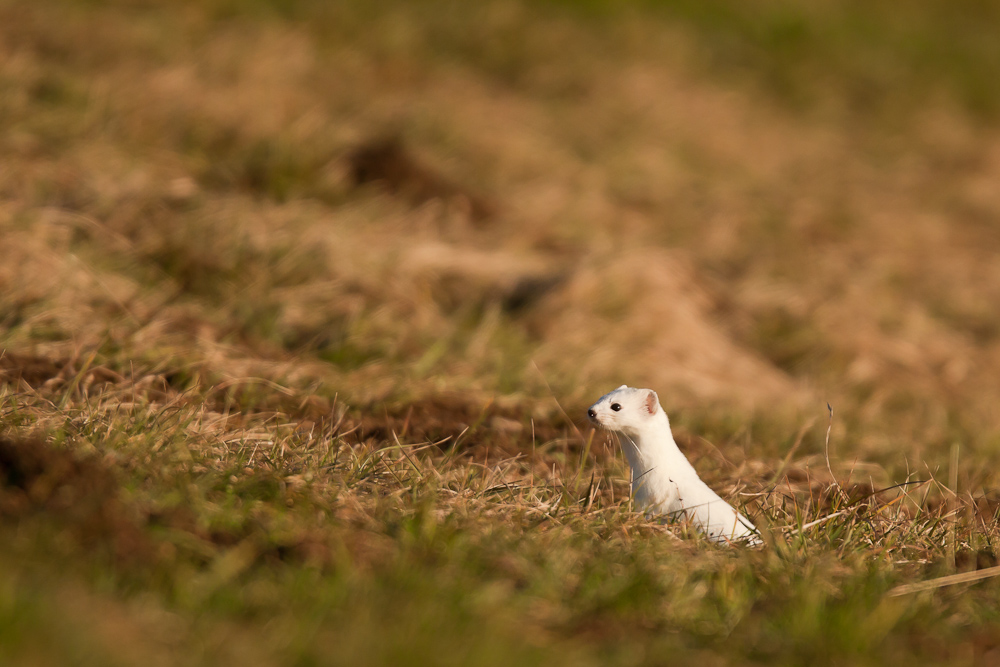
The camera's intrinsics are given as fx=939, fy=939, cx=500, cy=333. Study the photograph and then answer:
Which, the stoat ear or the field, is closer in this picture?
the field

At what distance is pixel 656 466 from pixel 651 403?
0.24m

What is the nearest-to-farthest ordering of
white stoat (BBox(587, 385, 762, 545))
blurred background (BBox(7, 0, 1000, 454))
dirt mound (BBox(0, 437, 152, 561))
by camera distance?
dirt mound (BBox(0, 437, 152, 561)), white stoat (BBox(587, 385, 762, 545)), blurred background (BBox(7, 0, 1000, 454))

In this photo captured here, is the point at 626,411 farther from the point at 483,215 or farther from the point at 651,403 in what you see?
the point at 483,215

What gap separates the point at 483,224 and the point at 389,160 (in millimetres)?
993

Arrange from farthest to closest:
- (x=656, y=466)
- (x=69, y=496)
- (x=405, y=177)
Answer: (x=405, y=177), (x=656, y=466), (x=69, y=496)

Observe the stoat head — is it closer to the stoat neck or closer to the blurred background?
the stoat neck

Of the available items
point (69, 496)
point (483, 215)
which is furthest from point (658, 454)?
point (483, 215)

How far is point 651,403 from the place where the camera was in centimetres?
368

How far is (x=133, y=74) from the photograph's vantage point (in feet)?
25.8

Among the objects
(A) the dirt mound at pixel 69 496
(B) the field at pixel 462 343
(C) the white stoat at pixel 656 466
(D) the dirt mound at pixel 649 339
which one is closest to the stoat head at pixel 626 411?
(C) the white stoat at pixel 656 466

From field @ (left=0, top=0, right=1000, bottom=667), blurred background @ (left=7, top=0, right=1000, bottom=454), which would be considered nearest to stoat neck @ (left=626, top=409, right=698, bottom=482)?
field @ (left=0, top=0, right=1000, bottom=667)

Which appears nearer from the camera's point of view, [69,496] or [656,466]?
[69,496]

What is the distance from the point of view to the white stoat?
3.47m

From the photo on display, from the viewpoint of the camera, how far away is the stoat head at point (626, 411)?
12.0ft
